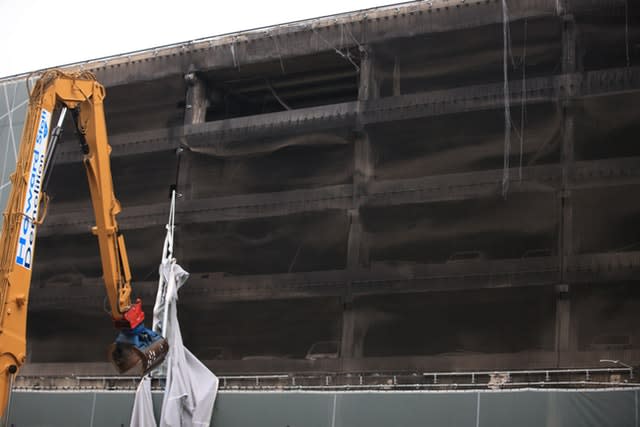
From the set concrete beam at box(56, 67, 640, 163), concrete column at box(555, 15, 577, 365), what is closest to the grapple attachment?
concrete column at box(555, 15, 577, 365)

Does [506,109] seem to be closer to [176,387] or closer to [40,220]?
[176,387]

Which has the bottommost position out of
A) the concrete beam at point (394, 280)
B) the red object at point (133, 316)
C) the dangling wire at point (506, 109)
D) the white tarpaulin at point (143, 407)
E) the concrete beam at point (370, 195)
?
the white tarpaulin at point (143, 407)

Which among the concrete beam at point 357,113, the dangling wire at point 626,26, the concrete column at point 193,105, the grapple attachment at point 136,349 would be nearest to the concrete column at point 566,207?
the concrete beam at point 357,113

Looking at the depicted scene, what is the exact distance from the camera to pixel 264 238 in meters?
24.8

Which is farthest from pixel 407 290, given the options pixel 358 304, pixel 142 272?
pixel 142 272

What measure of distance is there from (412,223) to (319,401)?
5080 mm

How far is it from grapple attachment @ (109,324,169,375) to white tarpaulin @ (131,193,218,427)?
120 inches

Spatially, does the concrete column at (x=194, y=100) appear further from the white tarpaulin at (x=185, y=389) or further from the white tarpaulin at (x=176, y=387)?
the white tarpaulin at (x=185, y=389)

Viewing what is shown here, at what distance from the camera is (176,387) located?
21.4m

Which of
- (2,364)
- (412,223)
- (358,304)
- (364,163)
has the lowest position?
(2,364)

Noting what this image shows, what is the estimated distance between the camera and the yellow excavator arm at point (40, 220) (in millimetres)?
16047

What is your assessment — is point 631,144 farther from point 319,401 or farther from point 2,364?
point 2,364

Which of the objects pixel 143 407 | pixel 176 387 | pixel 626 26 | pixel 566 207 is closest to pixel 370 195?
pixel 566 207

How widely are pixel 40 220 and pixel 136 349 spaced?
273 cm
